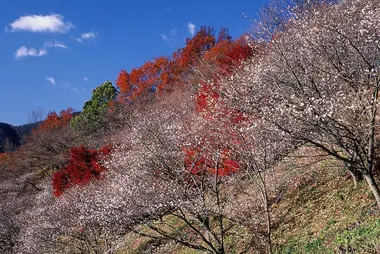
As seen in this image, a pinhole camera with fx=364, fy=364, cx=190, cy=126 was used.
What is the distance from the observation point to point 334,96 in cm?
959

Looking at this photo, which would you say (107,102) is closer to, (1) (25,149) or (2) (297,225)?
(1) (25,149)

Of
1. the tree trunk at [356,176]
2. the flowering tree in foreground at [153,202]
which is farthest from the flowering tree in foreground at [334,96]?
the flowering tree in foreground at [153,202]

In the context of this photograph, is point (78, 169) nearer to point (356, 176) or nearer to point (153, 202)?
point (153, 202)

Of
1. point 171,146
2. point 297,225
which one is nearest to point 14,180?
point 171,146

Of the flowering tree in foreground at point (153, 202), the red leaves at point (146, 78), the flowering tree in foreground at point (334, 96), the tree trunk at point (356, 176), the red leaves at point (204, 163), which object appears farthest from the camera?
the red leaves at point (146, 78)

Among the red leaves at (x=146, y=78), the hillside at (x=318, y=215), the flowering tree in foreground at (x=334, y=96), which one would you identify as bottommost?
the hillside at (x=318, y=215)

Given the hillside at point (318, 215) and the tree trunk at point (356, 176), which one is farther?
the tree trunk at point (356, 176)

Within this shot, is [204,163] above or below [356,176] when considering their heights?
above

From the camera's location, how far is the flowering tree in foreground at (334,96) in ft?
26.6

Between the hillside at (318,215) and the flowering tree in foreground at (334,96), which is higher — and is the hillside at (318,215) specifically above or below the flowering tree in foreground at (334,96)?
below

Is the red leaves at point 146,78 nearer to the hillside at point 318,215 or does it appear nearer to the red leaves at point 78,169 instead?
the red leaves at point 78,169

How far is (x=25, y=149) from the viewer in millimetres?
50781

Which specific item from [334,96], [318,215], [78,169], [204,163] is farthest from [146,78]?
[334,96]

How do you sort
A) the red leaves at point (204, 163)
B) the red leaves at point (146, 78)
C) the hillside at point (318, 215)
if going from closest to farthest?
the hillside at point (318, 215), the red leaves at point (204, 163), the red leaves at point (146, 78)
